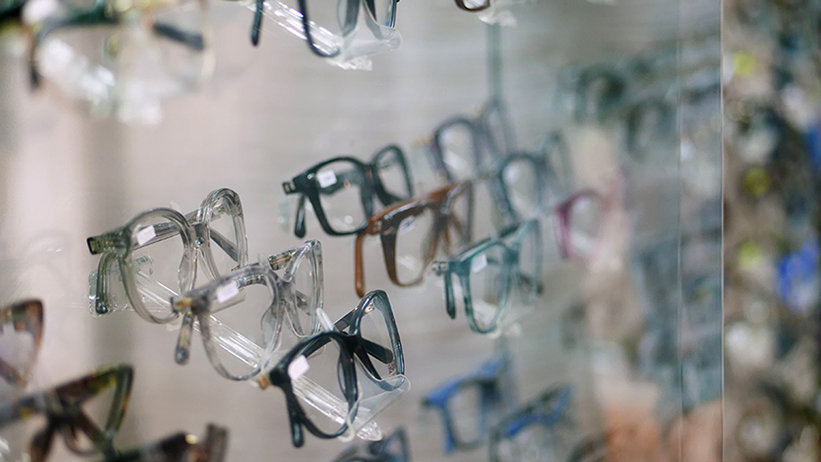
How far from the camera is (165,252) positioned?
2.11ft

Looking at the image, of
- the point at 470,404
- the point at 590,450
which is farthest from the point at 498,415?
the point at 590,450

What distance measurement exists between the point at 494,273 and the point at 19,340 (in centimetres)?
72

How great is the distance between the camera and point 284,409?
91cm

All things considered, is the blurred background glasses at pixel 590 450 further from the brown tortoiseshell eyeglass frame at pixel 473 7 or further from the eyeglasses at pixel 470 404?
the brown tortoiseshell eyeglass frame at pixel 473 7

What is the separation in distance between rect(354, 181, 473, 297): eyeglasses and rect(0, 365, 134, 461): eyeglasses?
1.13 feet

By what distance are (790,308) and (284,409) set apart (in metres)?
1.40

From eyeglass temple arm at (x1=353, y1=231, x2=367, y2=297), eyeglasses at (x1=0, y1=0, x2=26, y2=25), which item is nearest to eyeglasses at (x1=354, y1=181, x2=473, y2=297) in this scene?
eyeglass temple arm at (x1=353, y1=231, x2=367, y2=297)

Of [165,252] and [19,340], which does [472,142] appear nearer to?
[165,252]

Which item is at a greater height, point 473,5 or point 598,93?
point 473,5

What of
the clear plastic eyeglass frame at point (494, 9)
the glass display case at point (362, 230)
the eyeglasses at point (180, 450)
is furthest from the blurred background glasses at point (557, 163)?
the eyeglasses at point (180, 450)

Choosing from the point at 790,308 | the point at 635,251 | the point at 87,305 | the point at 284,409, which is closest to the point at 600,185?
the point at 635,251

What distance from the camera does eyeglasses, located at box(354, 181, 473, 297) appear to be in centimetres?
85

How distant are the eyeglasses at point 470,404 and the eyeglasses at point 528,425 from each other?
0.03 metres

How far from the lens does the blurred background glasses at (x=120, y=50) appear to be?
0.63 meters
